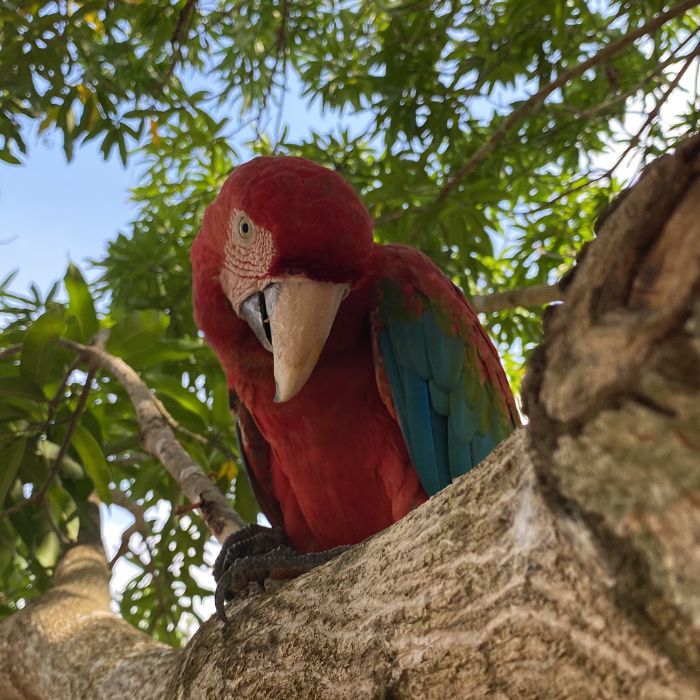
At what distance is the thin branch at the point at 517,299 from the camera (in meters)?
1.77

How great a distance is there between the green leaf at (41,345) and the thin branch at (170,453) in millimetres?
93

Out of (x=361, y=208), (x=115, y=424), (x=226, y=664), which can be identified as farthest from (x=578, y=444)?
(x=115, y=424)

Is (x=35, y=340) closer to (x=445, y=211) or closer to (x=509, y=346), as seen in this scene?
(x=445, y=211)

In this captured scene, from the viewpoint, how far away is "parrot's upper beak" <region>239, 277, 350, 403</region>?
45.3 inches

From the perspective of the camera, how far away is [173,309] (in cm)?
235

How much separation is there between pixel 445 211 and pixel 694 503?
5.76 feet

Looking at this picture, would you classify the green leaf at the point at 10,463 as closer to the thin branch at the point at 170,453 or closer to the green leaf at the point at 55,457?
the green leaf at the point at 55,457

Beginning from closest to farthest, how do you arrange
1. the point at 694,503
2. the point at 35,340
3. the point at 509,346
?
the point at 694,503
the point at 35,340
the point at 509,346

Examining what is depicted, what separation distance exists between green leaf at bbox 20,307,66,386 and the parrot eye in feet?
2.02

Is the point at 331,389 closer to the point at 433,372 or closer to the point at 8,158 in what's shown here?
the point at 433,372

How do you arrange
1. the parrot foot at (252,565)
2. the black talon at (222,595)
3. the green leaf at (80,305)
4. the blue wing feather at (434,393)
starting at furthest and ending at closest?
the green leaf at (80,305) → the blue wing feather at (434,393) → the parrot foot at (252,565) → the black talon at (222,595)

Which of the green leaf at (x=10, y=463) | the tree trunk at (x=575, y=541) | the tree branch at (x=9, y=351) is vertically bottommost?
the tree trunk at (x=575, y=541)

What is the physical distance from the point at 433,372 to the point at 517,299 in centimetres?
51

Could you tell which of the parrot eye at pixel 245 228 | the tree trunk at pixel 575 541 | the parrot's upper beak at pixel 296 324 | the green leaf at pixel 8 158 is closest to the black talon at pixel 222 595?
the tree trunk at pixel 575 541
